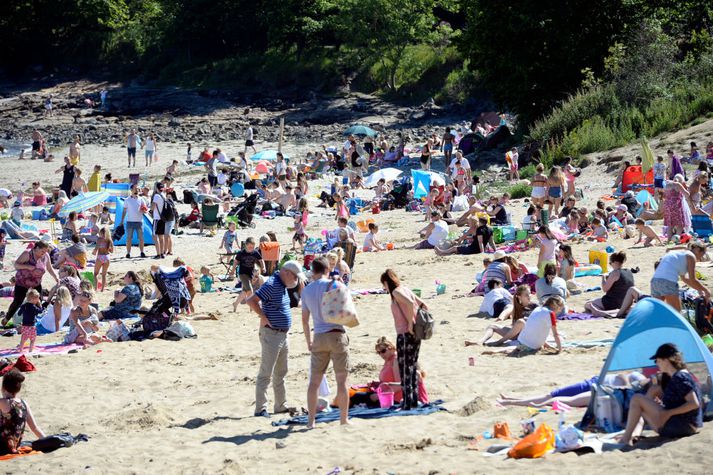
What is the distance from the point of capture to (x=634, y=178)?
70.1 ft

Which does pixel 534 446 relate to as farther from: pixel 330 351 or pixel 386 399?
pixel 386 399

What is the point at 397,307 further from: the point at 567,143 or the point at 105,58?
the point at 105,58

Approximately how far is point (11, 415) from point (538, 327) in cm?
500

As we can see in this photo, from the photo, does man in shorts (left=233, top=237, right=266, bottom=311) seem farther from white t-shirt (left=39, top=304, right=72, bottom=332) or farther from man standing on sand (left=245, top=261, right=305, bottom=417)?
man standing on sand (left=245, top=261, right=305, bottom=417)

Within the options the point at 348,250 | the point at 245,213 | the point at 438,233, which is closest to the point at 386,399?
the point at 348,250

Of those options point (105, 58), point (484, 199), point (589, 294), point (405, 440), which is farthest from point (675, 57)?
point (105, 58)

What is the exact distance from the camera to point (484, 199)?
2386 cm

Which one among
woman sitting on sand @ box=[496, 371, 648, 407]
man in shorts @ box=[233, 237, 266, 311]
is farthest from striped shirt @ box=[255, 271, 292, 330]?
man in shorts @ box=[233, 237, 266, 311]

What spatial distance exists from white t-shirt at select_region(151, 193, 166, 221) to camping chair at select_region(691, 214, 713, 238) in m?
8.91

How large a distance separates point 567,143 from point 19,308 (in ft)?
53.1

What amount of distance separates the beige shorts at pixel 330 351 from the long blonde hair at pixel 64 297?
5.78m

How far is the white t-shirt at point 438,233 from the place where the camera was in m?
18.3

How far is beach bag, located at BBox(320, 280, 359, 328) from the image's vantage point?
822 centimetres

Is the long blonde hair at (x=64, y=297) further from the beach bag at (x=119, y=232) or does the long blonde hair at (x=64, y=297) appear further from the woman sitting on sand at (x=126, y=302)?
the beach bag at (x=119, y=232)
